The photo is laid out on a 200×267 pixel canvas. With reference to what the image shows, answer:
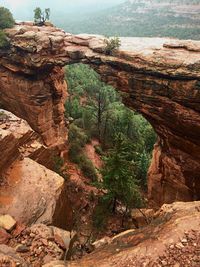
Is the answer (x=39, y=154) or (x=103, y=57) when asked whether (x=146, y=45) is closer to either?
(x=103, y=57)

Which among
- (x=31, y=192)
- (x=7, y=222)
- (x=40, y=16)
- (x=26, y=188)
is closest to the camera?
(x=7, y=222)

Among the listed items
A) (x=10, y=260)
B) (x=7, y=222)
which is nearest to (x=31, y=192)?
(x=7, y=222)

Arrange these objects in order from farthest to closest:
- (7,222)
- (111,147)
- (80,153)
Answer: (111,147) → (80,153) → (7,222)

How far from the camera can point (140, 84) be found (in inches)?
1012

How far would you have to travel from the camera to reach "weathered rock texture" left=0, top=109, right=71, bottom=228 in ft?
55.5

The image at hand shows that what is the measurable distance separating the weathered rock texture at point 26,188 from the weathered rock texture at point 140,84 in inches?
390

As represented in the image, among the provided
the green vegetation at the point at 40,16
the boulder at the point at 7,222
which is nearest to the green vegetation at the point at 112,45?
the green vegetation at the point at 40,16

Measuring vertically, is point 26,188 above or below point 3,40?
below

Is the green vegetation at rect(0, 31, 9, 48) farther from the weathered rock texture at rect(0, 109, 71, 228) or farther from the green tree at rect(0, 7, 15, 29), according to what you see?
the weathered rock texture at rect(0, 109, 71, 228)

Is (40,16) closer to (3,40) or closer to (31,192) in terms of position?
(3,40)

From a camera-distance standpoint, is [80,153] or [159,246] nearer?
[159,246]

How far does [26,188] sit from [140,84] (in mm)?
12605

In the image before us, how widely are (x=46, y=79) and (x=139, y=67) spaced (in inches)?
497

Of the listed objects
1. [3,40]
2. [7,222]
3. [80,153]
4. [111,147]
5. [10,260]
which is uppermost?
[3,40]
